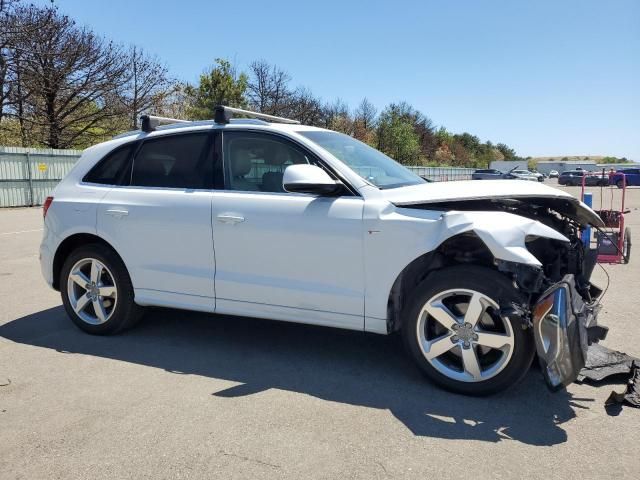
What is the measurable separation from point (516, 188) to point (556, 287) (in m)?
0.81

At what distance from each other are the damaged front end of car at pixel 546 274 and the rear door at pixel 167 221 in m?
1.77

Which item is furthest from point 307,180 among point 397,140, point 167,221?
point 397,140

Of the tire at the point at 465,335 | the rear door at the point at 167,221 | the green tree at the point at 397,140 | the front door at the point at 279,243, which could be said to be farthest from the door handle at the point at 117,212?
the green tree at the point at 397,140

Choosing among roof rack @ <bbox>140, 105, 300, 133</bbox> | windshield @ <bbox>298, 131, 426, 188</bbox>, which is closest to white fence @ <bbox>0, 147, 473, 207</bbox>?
windshield @ <bbox>298, 131, 426, 188</bbox>

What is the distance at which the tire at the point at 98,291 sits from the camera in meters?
4.59

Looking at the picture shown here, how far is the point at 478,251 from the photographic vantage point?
3.62 m

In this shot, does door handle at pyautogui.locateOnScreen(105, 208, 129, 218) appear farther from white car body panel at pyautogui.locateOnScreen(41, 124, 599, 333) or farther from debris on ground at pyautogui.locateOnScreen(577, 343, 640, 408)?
debris on ground at pyautogui.locateOnScreen(577, 343, 640, 408)

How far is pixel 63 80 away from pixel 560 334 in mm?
31610

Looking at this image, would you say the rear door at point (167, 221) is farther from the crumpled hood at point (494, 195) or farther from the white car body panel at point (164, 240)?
the crumpled hood at point (494, 195)

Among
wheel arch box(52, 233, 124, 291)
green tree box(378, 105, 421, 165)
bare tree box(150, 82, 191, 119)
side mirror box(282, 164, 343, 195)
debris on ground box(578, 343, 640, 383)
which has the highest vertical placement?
bare tree box(150, 82, 191, 119)

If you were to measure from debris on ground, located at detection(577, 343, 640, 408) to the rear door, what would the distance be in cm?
291

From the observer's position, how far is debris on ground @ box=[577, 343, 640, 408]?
336 centimetres

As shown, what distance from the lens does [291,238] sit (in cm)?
383

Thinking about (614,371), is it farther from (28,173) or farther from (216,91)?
(216,91)
